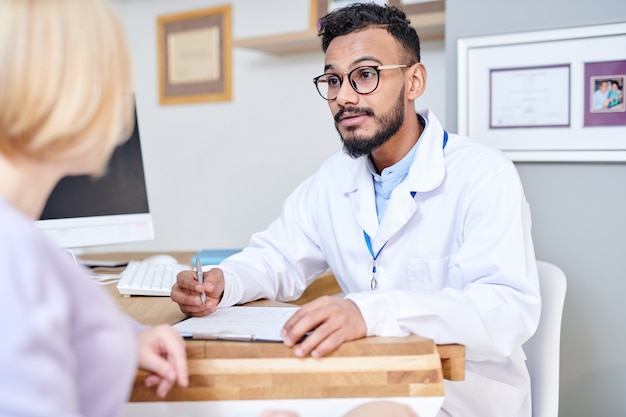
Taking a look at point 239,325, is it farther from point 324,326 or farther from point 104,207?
point 104,207

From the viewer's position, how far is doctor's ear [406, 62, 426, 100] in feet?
5.11

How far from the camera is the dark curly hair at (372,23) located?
4.93ft

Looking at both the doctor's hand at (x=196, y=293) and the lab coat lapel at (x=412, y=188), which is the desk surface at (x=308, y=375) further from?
the lab coat lapel at (x=412, y=188)

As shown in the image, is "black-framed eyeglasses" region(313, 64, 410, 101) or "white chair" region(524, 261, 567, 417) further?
"black-framed eyeglasses" region(313, 64, 410, 101)

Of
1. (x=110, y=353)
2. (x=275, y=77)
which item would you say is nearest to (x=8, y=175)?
(x=110, y=353)

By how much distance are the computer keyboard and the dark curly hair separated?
2.29 feet

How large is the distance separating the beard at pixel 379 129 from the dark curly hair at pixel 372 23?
141 mm

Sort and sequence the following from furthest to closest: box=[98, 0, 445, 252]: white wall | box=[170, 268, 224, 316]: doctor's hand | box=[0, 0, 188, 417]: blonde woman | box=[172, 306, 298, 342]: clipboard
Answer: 1. box=[98, 0, 445, 252]: white wall
2. box=[170, 268, 224, 316]: doctor's hand
3. box=[172, 306, 298, 342]: clipboard
4. box=[0, 0, 188, 417]: blonde woman

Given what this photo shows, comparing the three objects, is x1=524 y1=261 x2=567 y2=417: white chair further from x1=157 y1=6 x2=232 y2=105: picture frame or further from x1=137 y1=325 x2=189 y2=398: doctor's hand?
x1=157 y1=6 x2=232 y2=105: picture frame

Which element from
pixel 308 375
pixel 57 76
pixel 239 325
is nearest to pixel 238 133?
pixel 239 325

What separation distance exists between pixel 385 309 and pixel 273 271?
56cm

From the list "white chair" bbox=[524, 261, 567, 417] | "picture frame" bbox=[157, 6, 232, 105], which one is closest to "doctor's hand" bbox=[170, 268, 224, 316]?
"white chair" bbox=[524, 261, 567, 417]

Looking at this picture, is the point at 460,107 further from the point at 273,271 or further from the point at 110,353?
the point at 110,353

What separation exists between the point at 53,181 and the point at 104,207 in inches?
40.4
